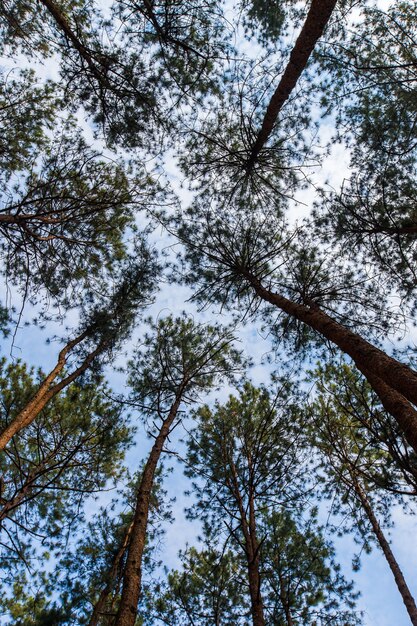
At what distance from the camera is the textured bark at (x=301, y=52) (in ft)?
15.5

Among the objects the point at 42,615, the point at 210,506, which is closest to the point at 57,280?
the point at 210,506

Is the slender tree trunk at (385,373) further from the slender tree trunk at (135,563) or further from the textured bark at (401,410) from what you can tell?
the slender tree trunk at (135,563)

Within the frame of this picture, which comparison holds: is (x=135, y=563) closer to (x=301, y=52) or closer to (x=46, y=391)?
(x=46, y=391)

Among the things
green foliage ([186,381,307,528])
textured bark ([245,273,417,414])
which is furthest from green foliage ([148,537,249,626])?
textured bark ([245,273,417,414])

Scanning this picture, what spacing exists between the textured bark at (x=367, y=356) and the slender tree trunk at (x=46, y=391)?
3.82m

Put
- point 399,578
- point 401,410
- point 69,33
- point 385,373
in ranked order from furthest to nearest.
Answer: point 399,578
point 69,33
point 385,373
point 401,410

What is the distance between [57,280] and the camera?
6.53 meters

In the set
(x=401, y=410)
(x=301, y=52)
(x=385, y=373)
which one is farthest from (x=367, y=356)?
(x=301, y=52)

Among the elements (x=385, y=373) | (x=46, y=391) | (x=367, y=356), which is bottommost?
(x=385, y=373)

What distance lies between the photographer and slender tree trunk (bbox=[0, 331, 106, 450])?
16.2 feet

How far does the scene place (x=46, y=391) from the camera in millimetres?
6023

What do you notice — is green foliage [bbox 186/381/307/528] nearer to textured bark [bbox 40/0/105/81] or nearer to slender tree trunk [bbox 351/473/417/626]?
slender tree trunk [bbox 351/473/417/626]

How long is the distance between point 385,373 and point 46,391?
193 inches

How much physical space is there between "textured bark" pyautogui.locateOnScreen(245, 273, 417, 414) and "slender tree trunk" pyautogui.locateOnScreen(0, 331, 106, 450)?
150 inches
